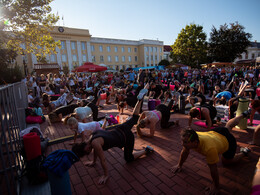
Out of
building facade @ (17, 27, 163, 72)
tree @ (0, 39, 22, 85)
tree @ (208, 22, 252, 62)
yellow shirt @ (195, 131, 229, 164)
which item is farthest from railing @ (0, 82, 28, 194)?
tree @ (208, 22, 252, 62)

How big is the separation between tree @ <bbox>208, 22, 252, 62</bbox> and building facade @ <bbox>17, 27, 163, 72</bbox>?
25.5 m

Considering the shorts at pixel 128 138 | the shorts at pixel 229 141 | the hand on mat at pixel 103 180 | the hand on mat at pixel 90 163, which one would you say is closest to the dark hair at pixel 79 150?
the hand on mat at pixel 103 180

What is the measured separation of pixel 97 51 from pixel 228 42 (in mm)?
35752

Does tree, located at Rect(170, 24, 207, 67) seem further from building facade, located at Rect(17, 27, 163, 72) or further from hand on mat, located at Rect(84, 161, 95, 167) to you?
hand on mat, located at Rect(84, 161, 95, 167)

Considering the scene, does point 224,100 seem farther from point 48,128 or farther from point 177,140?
point 48,128

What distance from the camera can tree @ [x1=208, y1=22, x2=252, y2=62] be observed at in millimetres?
33625

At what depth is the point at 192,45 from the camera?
112 feet

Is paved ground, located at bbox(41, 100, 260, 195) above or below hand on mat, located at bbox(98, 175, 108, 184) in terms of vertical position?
below

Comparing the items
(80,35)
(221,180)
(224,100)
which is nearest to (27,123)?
(221,180)

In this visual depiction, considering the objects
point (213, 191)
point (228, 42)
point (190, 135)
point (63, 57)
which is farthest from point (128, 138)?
point (63, 57)

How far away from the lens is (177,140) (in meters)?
4.45

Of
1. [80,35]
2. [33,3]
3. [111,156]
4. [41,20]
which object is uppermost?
[80,35]

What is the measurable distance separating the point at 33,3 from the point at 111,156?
11.9 metres

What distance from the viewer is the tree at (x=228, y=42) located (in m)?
33.6
